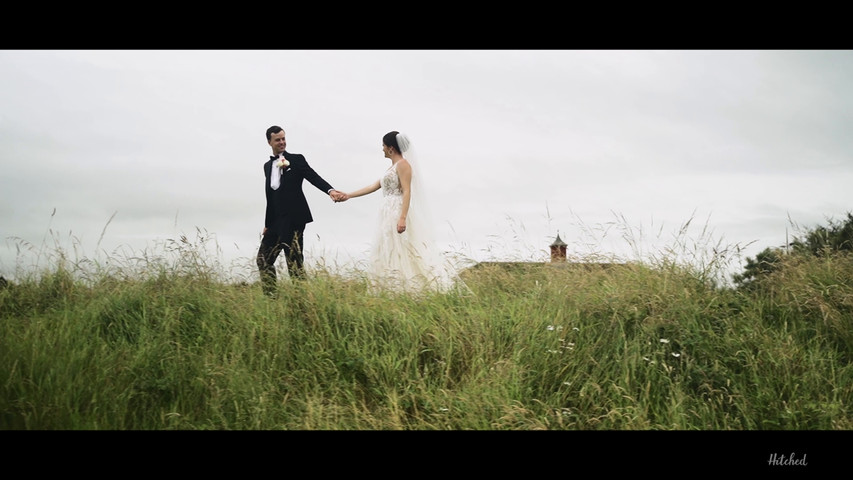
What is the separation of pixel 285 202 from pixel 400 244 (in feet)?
5.02

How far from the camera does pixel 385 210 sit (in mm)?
8070

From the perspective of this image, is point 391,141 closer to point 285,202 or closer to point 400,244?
point 400,244

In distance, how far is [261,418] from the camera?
463 centimetres

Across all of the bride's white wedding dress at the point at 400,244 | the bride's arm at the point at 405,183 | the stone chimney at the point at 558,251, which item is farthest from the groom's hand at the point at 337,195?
the stone chimney at the point at 558,251

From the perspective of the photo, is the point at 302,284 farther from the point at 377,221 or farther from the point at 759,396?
the point at 759,396

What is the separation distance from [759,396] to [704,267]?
1.95m

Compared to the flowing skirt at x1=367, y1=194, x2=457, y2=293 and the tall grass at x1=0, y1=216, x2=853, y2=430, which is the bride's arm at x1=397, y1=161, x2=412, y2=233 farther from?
the tall grass at x1=0, y1=216, x2=853, y2=430

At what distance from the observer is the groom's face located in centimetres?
786

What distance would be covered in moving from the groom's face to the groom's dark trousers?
11 cm

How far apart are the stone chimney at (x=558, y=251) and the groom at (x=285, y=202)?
2750mm

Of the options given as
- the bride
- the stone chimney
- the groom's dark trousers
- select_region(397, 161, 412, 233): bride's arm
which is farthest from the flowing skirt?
the stone chimney

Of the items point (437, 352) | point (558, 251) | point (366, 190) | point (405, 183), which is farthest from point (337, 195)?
point (437, 352)

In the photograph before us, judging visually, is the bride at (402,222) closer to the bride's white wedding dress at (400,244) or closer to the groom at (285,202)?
the bride's white wedding dress at (400,244)
